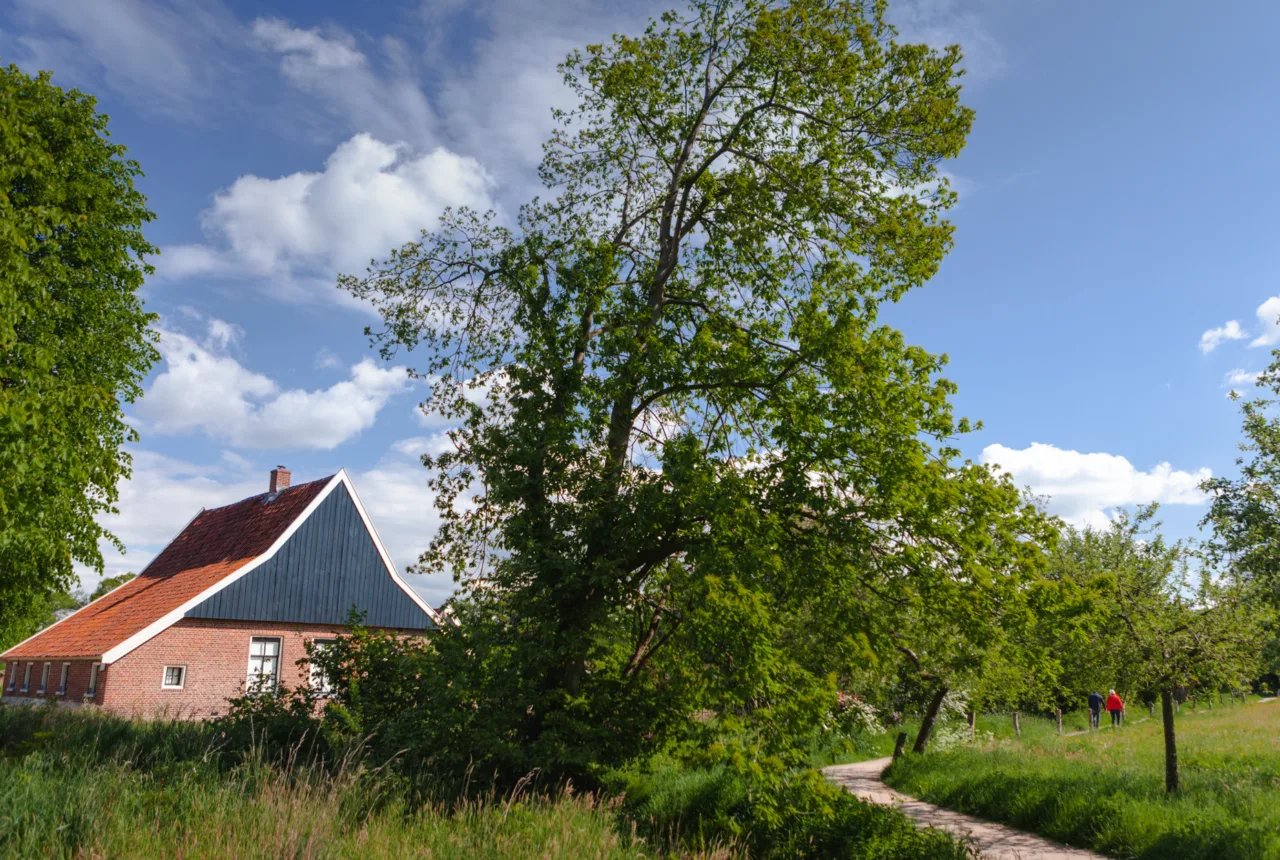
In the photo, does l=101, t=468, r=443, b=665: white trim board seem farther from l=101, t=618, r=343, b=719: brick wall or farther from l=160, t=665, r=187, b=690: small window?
l=160, t=665, r=187, b=690: small window

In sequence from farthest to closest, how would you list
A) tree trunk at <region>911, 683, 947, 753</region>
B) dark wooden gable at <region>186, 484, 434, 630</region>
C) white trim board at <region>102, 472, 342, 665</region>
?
dark wooden gable at <region>186, 484, 434, 630</region> < white trim board at <region>102, 472, 342, 665</region> < tree trunk at <region>911, 683, 947, 753</region>

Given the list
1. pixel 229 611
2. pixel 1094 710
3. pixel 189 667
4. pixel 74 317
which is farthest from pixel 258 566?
pixel 1094 710

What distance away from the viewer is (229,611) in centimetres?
2450

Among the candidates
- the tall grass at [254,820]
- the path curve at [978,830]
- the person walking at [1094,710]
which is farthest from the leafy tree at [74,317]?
the person walking at [1094,710]

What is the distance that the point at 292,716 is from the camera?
44.9 feet

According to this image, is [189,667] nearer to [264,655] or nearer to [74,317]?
[264,655]

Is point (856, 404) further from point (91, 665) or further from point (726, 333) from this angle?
point (91, 665)

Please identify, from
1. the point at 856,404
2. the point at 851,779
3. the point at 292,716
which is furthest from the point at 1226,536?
the point at 292,716

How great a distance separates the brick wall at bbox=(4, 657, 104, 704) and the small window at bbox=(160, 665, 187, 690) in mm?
1533

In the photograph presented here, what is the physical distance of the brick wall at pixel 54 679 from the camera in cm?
2416

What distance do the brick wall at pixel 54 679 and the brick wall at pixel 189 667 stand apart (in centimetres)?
59

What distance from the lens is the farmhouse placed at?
23219 mm

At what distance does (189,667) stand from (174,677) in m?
0.44

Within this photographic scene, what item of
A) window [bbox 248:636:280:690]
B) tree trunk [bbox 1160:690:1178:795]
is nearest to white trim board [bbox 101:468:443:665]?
window [bbox 248:636:280:690]
